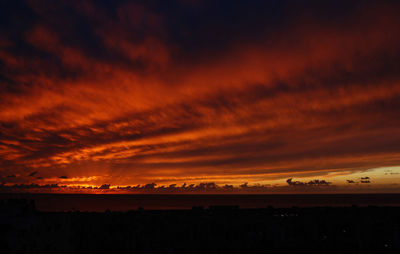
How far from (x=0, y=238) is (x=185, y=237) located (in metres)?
21.2

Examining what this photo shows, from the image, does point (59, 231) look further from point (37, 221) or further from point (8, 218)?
point (8, 218)

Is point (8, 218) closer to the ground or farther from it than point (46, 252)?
farther from it

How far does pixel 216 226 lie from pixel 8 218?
26.9m

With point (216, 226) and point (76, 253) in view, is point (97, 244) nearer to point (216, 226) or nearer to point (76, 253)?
point (76, 253)

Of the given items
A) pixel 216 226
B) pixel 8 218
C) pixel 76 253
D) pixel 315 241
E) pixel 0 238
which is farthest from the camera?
pixel 216 226

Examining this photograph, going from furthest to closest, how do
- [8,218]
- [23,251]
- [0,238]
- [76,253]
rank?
[76,253] < [8,218] < [0,238] < [23,251]

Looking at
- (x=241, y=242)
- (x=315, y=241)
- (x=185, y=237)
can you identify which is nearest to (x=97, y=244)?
(x=185, y=237)

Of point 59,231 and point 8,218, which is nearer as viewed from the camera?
point 59,231

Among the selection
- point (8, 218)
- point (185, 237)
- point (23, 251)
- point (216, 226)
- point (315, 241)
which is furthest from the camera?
point (216, 226)

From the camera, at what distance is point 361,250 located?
105 ft

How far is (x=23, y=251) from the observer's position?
1786 centimetres

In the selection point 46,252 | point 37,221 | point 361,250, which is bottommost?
point 361,250

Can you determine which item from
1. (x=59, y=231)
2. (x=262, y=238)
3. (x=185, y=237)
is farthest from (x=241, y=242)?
(x=59, y=231)

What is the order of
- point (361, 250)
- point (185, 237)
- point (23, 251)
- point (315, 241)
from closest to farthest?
point (23, 251), point (361, 250), point (315, 241), point (185, 237)
